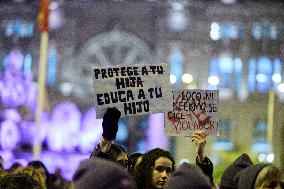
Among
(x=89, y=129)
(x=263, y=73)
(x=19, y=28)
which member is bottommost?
(x=89, y=129)

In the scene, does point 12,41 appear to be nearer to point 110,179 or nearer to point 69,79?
point 69,79

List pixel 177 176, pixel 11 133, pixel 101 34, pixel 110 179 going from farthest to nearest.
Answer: pixel 101 34, pixel 11 133, pixel 177 176, pixel 110 179

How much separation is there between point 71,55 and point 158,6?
6162 mm

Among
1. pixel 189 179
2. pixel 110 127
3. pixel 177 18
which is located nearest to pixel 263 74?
pixel 177 18

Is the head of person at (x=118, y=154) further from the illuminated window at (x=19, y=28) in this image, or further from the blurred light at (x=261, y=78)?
the illuminated window at (x=19, y=28)

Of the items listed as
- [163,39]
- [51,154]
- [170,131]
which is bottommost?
[51,154]

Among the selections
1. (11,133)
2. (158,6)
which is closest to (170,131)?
(11,133)

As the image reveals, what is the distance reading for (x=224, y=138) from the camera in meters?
38.3

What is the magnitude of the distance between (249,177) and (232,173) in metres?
0.39

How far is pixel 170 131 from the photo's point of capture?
4.94m

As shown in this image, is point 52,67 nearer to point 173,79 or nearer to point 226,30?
point 173,79

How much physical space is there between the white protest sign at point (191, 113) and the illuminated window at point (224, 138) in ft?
105

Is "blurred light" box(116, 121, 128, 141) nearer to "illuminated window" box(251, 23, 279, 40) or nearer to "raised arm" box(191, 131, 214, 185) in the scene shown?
"illuminated window" box(251, 23, 279, 40)

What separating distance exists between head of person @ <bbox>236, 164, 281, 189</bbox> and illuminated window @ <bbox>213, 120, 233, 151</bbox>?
111 ft
